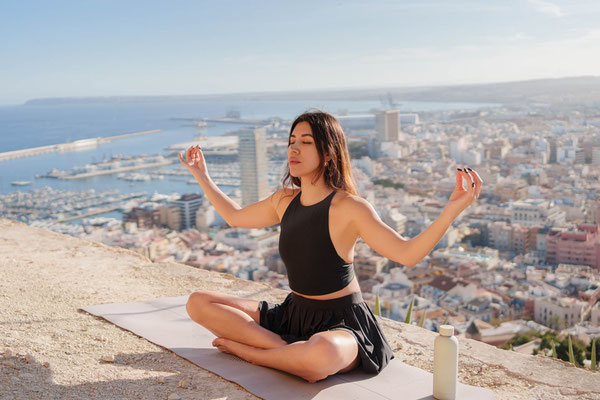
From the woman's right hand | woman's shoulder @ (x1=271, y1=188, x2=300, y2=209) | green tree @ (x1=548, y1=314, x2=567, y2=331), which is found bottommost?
green tree @ (x1=548, y1=314, x2=567, y2=331)

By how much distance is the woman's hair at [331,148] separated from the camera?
145cm

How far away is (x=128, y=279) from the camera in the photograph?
2463 millimetres

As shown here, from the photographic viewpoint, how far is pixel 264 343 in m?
1.48

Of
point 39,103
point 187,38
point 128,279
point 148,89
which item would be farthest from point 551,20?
→ point 39,103

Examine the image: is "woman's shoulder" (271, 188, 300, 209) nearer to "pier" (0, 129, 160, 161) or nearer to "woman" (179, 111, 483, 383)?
"woman" (179, 111, 483, 383)

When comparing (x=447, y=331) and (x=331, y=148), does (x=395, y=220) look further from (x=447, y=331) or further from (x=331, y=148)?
(x=447, y=331)

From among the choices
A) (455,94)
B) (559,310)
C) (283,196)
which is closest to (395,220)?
(559,310)

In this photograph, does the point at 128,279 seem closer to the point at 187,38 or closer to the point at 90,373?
the point at 90,373

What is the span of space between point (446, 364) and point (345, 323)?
0.87 ft

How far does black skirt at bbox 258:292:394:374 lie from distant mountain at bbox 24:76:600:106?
31.5 metres

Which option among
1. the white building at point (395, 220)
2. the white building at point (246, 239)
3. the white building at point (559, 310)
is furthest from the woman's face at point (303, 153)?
the white building at point (246, 239)

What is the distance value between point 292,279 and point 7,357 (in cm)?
79

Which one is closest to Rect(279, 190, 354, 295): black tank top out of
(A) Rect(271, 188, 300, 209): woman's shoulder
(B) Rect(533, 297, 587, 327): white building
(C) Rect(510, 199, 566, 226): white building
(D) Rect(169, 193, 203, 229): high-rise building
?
(A) Rect(271, 188, 300, 209): woman's shoulder

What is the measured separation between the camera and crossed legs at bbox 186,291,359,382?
4.30 ft
